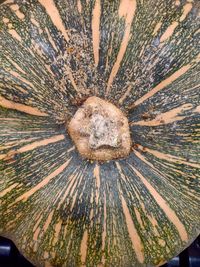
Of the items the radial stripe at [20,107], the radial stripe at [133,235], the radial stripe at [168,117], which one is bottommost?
the radial stripe at [133,235]

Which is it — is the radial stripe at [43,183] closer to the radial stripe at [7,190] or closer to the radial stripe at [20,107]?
the radial stripe at [7,190]

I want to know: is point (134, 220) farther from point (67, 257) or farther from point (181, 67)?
point (181, 67)

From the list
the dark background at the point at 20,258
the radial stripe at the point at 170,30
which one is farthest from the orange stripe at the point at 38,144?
the dark background at the point at 20,258

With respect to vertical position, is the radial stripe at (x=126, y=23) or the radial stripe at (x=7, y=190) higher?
the radial stripe at (x=126, y=23)

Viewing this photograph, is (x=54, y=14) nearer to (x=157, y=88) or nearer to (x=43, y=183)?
(x=157, y=88)

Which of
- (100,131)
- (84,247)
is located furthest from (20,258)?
(100,131)

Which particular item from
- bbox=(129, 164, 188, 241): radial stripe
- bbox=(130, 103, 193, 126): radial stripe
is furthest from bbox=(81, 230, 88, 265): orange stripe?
bbox=(130, 103, 193, 126): radial stripe
